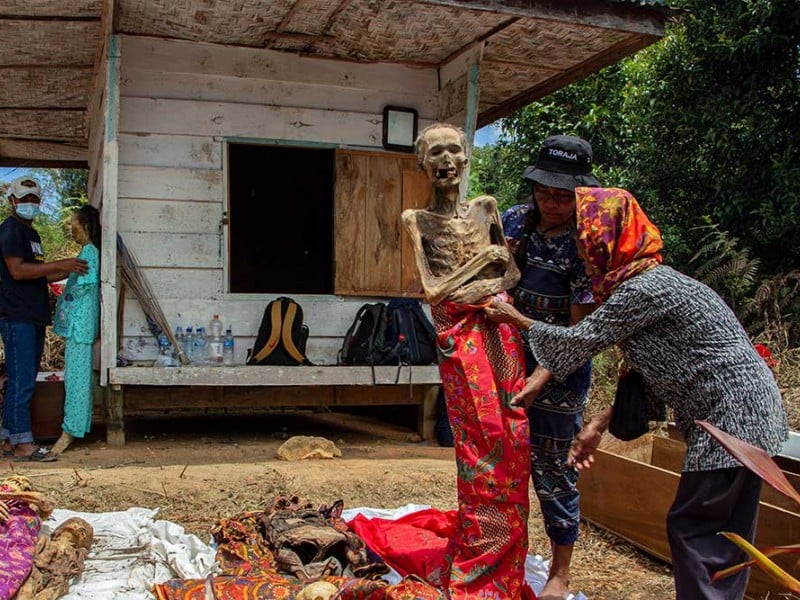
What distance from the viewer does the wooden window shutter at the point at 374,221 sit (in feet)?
23.0

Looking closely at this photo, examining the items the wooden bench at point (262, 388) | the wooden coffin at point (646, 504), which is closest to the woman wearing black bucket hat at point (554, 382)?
the wooden coffin at point (646, 504)

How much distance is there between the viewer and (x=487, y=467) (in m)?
3.29

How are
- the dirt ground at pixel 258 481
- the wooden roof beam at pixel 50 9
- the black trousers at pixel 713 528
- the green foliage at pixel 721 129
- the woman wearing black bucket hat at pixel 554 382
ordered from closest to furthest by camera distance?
the black trousers at pixel 713 528
the woman wearing black bucket hat at pixel 554 382
the dirt ground at pixel 258 481
the wooden roof beam at pixel 50 9
the green foliage at pixel 721 129

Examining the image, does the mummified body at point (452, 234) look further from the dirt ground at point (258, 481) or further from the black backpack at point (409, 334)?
the black backpack at point (409, 334)

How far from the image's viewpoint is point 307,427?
781 centimetres

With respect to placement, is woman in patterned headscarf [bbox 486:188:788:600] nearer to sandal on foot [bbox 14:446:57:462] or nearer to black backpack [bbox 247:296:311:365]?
black backpack [bbox 247:296:311:365]

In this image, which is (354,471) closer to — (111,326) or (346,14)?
(111,326)

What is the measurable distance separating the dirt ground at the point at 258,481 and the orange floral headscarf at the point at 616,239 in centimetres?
188

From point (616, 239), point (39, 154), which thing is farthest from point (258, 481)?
point (39, 154)

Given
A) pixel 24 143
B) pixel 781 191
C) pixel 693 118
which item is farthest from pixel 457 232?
pixel 24 143

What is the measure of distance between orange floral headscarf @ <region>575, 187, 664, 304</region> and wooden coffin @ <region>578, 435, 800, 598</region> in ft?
5.25

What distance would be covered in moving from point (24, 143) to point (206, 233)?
593 cm

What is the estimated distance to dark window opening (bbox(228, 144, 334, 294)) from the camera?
412 inches

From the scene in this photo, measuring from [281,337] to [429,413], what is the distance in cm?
147
